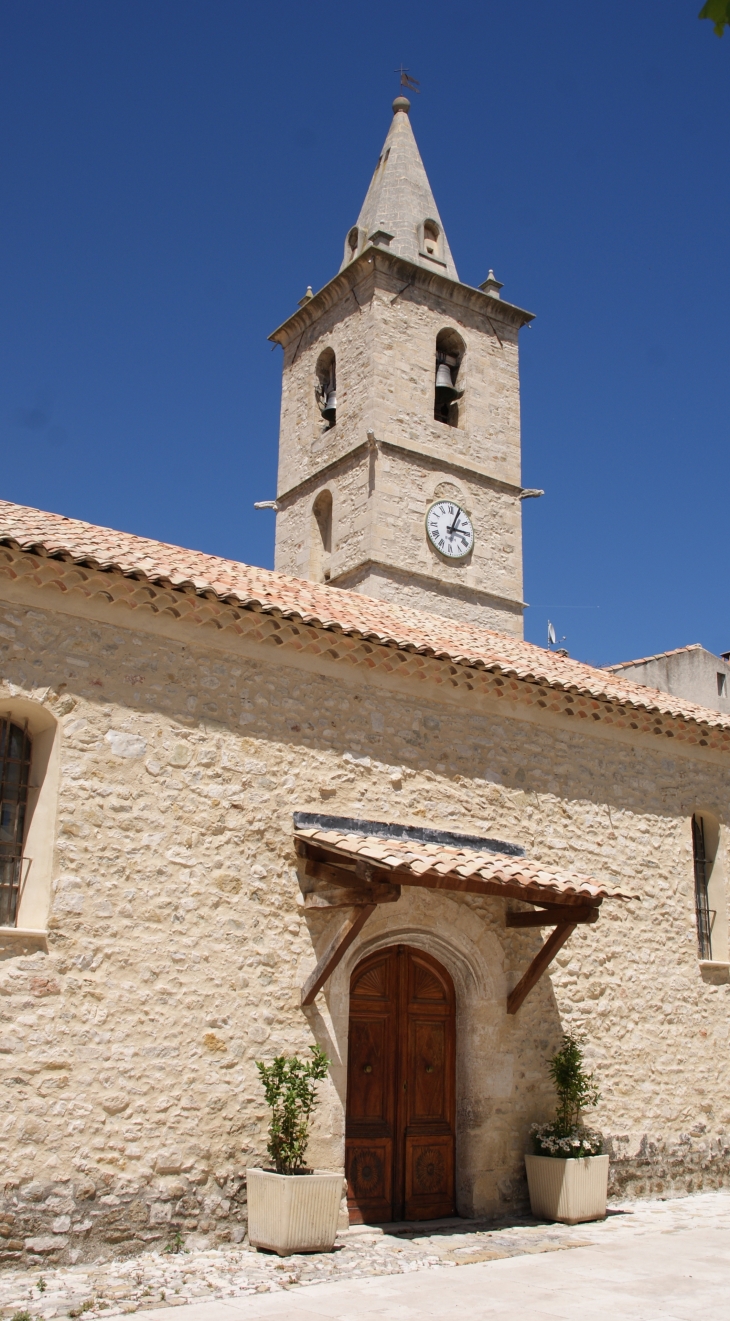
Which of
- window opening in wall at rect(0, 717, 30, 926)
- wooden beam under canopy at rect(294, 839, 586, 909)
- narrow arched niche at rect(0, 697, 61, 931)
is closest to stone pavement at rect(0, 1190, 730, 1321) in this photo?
narrow arched niche at rect(0, 697, 61, 931)

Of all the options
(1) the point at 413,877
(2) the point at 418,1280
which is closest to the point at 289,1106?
(2) the point at 418,1280

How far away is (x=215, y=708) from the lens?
8.73 m

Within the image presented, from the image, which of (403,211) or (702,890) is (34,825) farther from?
(403,211)

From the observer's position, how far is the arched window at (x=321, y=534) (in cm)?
2091

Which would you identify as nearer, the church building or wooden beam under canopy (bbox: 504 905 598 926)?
the church building

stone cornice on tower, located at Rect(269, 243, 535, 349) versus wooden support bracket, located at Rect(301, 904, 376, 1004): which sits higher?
stone cornice on tower, located at Rect(269, 243, 535, 349)

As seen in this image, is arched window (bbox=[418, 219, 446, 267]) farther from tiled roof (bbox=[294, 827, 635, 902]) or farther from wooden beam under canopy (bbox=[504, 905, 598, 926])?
wooden beam under canopy (bbox=[504, 905, 598, 926])

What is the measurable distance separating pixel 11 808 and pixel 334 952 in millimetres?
2612

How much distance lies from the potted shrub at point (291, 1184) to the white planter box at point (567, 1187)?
2.38 meters

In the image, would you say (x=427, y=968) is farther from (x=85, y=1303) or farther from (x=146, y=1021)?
(x=85, y=1303)

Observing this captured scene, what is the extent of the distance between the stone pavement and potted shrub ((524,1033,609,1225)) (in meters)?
0.41

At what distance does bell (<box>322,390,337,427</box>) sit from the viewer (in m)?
21.3

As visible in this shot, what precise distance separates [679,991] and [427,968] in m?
3.32

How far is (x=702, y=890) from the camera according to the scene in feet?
41.3
